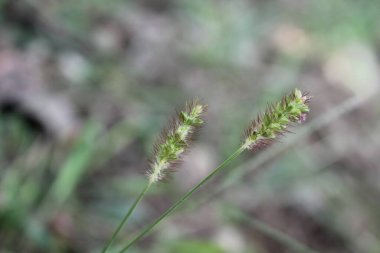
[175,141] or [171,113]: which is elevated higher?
[171,113]

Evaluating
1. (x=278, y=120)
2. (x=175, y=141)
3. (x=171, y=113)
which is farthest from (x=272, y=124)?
(x=171, y=113)

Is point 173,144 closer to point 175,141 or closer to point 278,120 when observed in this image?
point 175,141

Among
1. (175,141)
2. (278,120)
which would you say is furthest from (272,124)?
(175,141)

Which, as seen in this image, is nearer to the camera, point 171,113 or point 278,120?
point 278,120

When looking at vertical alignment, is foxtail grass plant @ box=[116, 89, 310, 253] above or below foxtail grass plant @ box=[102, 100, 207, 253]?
above

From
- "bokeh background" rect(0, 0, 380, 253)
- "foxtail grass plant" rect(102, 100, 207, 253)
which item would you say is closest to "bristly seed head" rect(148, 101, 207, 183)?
"foxtail grass plant" rect(102, 100, 207, 253)

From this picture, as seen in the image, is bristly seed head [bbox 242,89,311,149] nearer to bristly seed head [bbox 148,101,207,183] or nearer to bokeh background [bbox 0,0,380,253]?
bristly seed head [bbox 148,101,207,183]
